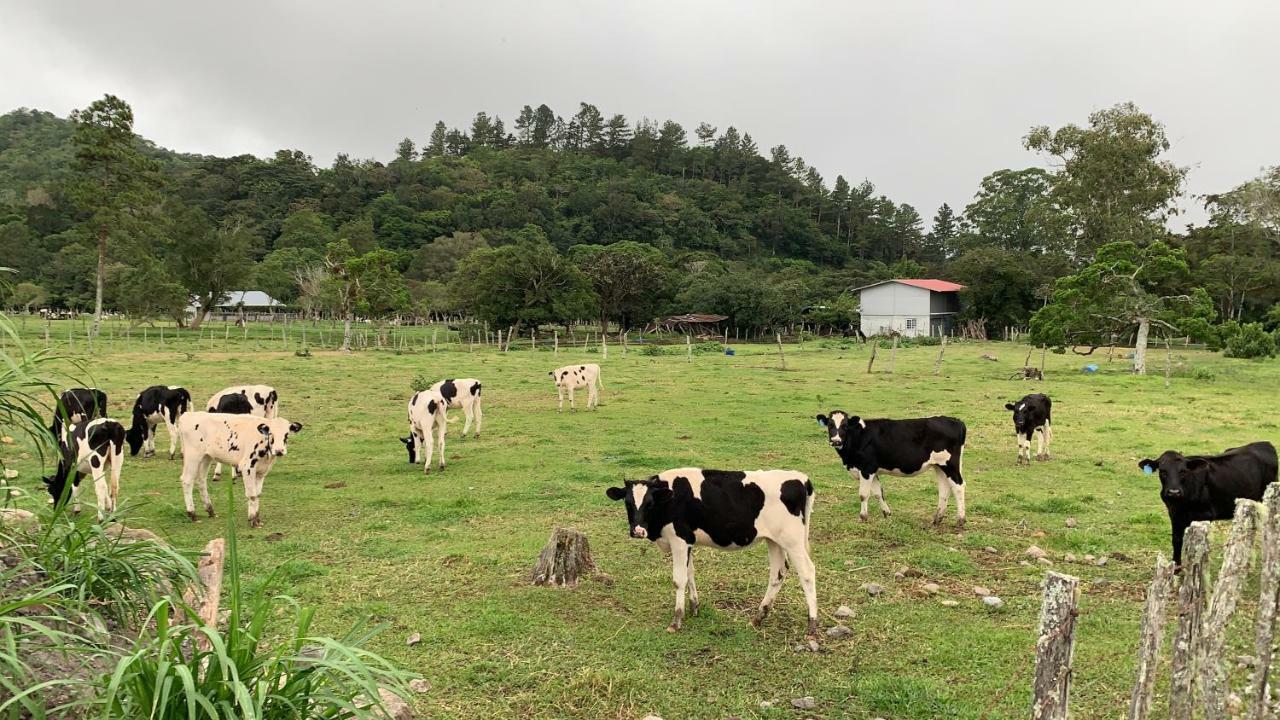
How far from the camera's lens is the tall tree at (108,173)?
38000mm

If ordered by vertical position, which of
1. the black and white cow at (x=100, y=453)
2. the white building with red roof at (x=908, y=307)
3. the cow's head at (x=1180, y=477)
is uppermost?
the white building with red roof at (x=908, y=307)

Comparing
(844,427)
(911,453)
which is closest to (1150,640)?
(911,453)

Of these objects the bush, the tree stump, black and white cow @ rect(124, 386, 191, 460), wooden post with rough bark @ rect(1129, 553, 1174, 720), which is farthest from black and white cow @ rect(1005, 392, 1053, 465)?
the bush

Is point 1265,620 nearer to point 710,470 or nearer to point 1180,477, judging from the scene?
point 710,470

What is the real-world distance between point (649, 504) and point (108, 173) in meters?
47.4

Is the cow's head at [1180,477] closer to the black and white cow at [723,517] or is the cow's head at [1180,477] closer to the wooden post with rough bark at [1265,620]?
the black and white cow at [723,517]

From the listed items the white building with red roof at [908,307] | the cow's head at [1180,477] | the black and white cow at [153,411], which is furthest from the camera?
the white building with red roof at [908,307]

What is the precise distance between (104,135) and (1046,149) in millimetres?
60845

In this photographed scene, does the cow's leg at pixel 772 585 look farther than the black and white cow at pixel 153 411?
No

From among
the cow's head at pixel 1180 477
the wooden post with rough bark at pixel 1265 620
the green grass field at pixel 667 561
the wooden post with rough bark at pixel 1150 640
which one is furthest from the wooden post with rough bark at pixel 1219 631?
the cow's head at pixel 1180 477

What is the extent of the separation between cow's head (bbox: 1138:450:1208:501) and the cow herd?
0.01 metres

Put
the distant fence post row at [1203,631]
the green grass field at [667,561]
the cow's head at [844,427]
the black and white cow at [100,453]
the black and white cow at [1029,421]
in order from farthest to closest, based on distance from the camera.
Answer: the black and white cow at [1029,421], the cow's head at [844,427], the black and white cow at [100,453], the green grass field at [667,561], the distant fence post row at [1203,631]

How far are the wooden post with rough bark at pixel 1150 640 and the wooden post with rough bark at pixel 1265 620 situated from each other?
597 mm

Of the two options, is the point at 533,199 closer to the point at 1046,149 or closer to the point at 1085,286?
the point at 1046,149
